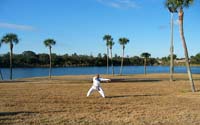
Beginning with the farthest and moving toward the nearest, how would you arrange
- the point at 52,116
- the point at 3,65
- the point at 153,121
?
the point at 3,65
the point at 52,116
the point at 153,121

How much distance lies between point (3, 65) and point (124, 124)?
17362 centimetres

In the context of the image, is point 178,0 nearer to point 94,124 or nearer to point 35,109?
point 35,109

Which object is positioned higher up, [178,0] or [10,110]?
[178,0]

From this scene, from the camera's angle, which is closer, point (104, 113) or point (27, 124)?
point (27, 124)

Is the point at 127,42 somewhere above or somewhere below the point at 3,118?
above

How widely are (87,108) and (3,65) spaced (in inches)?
6669

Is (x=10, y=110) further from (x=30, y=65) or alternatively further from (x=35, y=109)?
(x=30, y=65)

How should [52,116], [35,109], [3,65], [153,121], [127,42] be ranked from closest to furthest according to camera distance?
[153,121]
[52,116]
[35,109]
[127,42]
[3,65]

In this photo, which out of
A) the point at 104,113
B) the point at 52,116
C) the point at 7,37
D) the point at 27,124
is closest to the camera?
the point at 27,124

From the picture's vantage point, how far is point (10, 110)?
15.4 metres

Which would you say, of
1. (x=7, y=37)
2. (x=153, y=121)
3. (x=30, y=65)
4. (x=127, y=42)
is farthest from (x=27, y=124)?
(x=30, y=65)

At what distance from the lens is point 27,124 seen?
39.6 feet

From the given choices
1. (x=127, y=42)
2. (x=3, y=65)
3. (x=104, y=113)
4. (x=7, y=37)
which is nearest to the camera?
(x=104, y=113)

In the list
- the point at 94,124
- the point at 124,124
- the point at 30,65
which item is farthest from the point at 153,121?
the point at 30,65
